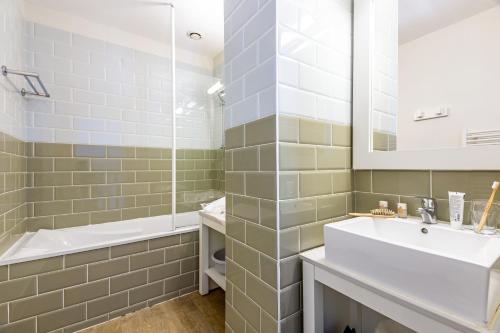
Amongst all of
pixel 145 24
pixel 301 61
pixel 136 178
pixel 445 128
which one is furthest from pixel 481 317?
pixel 145 24

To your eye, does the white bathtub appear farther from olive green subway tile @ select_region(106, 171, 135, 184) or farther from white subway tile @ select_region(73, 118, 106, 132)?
white subway tile @ select_region(73, 118, 106, 132)

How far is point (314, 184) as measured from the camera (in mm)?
933

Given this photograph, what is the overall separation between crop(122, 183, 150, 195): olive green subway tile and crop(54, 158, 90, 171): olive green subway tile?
372 millimetres

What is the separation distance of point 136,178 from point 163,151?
0.39 meters

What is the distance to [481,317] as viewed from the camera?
48 centimetres

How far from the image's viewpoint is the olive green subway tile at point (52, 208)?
1930mm

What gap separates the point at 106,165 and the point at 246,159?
1850 millimetres

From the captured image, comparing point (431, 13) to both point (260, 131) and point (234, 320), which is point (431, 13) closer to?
point (260, 131)

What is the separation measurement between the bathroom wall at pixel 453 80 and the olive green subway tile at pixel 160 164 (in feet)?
7.16

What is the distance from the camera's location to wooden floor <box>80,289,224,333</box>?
4.87ft

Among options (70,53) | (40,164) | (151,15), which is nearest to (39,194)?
(40,164)

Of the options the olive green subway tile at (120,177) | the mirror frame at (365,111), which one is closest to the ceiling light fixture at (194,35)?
the olive green subway tile at (120,177)

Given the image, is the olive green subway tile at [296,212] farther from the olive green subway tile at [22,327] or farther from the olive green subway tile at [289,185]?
the olive green subway tile at [22,327]

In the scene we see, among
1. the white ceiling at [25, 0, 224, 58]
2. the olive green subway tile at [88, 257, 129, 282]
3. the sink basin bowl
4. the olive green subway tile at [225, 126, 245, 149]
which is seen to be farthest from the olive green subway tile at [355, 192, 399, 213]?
the white ceiling at [25, 0, 224, 58]
